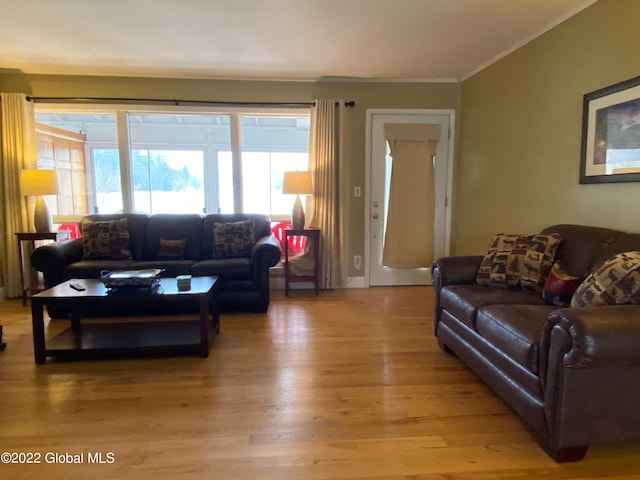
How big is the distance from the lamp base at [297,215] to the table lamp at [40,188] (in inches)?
93.2

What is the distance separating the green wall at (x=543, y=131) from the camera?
238cm

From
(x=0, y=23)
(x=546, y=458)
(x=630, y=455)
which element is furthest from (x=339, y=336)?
(x=0, y=23)

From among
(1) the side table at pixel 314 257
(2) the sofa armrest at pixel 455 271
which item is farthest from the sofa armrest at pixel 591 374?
(1) the side table at pixel 314 257

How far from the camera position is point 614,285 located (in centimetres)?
174

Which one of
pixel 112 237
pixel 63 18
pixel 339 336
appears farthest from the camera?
pixel 112 237

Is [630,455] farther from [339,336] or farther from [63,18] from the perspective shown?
[63,18]

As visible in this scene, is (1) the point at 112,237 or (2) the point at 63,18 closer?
(2) the point at 63,18

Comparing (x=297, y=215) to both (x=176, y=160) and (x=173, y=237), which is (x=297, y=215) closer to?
(x=173, y=237)

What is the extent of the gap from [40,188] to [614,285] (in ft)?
15.1

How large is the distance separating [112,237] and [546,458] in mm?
3781

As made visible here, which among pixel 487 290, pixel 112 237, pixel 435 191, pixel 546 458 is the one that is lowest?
pixel 546 458

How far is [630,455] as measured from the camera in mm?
1647

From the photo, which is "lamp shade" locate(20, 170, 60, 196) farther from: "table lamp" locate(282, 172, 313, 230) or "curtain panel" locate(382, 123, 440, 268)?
"curtain panel" locate(382, 123, 440, 268)

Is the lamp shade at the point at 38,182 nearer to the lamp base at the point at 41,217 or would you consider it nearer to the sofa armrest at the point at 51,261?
the lamp base at the point at 41,217
